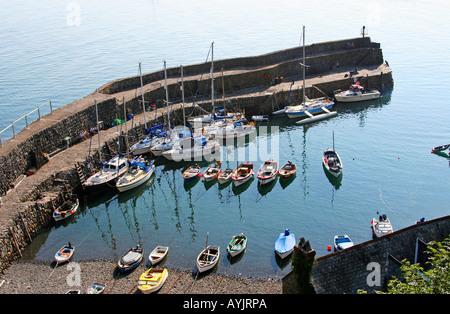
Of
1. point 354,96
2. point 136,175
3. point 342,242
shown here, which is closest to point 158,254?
point 136,175

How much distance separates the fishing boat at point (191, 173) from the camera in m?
44.6

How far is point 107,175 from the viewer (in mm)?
43906

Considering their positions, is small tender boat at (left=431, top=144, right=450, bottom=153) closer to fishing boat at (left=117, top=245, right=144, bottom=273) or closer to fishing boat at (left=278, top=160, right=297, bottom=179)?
fishing boat at (left=278, top=160, right=297, bottom=179)

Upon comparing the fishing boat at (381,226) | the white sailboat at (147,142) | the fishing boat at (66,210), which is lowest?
the fishing boat at (381,226)

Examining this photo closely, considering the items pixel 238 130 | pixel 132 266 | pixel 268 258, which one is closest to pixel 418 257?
pixel 268 258

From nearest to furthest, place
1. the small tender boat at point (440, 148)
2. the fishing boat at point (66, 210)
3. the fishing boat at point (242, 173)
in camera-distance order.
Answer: the fishing boat at point (66, 210), the fishing boat at point (242, 173), the small tender boat at point (440, 148)

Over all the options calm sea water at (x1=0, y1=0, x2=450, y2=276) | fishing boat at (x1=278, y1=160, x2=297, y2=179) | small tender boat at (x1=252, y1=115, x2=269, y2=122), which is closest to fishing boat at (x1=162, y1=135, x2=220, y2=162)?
calm sea water at (x1=0, y1=0, x2=450, y2=276)

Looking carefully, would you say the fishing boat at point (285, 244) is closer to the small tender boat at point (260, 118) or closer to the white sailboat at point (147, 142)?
the white sailboat at point (147, 142)

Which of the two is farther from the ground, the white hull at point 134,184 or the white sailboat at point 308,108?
the white sailboat at point 308,108

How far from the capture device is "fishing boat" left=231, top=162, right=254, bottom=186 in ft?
141

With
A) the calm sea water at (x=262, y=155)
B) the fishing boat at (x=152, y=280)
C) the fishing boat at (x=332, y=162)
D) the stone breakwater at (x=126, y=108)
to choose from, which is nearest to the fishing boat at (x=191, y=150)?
the calm sea water at (x=262, y=155)

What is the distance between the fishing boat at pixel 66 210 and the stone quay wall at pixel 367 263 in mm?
22910

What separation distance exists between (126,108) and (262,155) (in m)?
18.2

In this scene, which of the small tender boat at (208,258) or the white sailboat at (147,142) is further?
the white sailboat at (147,142)
